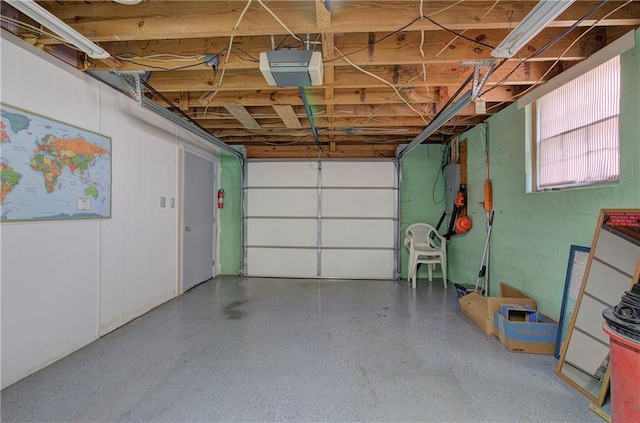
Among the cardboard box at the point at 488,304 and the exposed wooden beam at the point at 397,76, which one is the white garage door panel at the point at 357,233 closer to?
the cardboard box at the point at 488,304

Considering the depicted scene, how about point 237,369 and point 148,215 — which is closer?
point 237,369

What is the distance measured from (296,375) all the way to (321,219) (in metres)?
3.36

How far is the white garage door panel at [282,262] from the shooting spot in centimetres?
531

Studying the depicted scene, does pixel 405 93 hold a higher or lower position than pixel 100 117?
higher

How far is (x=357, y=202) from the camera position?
5.27m

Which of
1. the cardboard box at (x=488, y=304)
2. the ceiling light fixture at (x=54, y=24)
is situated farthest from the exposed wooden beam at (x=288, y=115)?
the cardboard box at (x=488, y=304)

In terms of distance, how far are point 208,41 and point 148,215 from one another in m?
2.05

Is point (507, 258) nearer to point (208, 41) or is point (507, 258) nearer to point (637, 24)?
point (637, 24)

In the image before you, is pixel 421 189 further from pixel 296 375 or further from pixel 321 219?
pixel 296 375

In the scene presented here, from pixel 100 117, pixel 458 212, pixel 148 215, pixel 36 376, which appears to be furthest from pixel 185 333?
pixel 458 212

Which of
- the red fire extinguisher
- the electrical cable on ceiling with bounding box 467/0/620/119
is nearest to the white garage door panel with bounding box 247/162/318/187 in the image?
the red fire extinguisher

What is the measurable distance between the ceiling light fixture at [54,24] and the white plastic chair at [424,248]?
4412 mm

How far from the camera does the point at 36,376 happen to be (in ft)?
6.80

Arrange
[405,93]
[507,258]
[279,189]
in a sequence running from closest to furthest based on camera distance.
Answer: [405,93], [507,258], [279,189]
